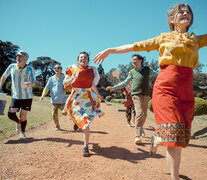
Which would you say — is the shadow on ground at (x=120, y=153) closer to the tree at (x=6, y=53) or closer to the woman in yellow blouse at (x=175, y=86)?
the woman in yellow blouse at (x=175, y=86)

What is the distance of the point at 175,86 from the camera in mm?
1893

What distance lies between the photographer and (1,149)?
354 cm

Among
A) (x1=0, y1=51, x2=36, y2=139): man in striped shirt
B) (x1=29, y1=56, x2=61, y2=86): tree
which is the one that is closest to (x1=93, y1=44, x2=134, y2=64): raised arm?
(x1=0, y1=51, x2=36, y2=139): man in striped shirt

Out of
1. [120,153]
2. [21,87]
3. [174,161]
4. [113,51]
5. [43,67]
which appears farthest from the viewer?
[43,67]

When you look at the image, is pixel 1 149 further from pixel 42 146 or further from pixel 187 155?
pixel 187 155

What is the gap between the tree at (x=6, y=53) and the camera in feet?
126

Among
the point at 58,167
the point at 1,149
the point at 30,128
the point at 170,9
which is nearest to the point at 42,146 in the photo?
the point at 1,149

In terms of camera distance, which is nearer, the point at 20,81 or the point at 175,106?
the point at 175,106

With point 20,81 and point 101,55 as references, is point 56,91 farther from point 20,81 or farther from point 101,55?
point 101,55

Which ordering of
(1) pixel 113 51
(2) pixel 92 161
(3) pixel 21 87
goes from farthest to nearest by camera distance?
1. (3) pixel 21 87
2. (2) pixel 92 161
3. (1) pixel 113 51

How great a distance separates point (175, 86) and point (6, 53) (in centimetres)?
4633

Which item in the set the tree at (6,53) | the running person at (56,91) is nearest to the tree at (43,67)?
the tree at (6,53)

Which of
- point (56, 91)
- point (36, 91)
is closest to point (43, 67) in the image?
point (36, 91)

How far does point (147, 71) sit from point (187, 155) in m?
2.15
